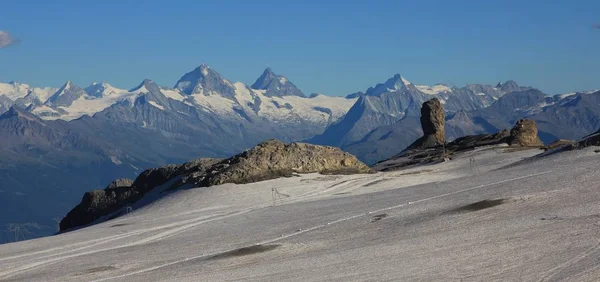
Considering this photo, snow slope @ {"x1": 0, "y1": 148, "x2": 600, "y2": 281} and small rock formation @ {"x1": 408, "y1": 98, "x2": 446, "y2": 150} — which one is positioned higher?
small rock formation @ {"x1": 408, "y1": 98, "x2": 446, "y2": 150}

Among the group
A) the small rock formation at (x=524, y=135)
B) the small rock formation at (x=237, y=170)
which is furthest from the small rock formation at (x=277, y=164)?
the small rock formation at (x=524, y=135)

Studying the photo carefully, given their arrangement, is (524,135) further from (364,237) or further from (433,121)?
(364,237)

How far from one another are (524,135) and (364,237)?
153 feet

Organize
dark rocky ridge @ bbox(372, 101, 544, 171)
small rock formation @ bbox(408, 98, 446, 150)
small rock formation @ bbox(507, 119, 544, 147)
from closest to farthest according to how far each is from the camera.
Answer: dark rocky ridge @ bbox(372, 101, 544, 171) → small rock formation @ bbox(507, 119, 544, 147) → small rock formation @ bbox(408, 98, 446, 150)

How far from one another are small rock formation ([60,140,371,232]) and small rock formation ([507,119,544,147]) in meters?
19.8

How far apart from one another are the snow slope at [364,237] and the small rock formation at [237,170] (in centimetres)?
483

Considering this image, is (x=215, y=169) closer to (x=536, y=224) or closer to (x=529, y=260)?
(x=536, y=224)

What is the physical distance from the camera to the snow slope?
68.9 ft

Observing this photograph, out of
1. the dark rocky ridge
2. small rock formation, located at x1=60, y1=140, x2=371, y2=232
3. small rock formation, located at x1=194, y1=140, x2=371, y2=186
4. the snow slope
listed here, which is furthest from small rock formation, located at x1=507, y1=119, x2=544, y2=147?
the snow slope

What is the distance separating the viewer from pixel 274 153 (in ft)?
165

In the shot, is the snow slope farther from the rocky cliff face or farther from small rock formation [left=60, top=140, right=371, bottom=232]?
the rocky cliff face

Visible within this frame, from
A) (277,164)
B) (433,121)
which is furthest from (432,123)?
(277,164)

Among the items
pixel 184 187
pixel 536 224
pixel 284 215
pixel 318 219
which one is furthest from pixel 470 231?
pixel 184 187

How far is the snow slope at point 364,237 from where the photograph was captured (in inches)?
827
